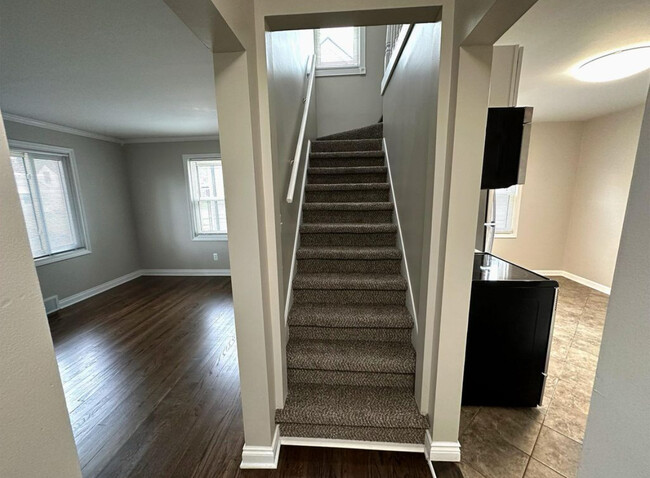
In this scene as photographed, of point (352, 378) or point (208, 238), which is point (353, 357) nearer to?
point (352, 378)

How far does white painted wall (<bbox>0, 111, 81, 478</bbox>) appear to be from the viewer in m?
0.40

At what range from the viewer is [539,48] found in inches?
82.1

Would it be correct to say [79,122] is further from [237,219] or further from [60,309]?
[237,219]

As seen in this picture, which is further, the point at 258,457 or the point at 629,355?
the point at 258,457

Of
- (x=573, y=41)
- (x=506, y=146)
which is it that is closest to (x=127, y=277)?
(x=506, y=146)

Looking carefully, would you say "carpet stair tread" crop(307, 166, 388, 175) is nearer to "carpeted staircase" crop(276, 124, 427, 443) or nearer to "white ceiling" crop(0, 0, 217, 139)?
"carpeted staircase" crop(276, 124, 427, 443)

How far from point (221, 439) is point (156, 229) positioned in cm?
427

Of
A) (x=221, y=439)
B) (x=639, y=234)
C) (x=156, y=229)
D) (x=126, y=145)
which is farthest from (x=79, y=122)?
(x=639, y=234)

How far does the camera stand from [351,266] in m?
2.28

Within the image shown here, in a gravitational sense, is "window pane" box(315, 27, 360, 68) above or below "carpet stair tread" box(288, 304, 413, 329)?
above

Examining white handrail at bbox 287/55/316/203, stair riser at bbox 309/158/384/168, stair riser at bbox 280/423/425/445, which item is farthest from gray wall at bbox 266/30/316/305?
stair riser at bbox 280/423/425/445

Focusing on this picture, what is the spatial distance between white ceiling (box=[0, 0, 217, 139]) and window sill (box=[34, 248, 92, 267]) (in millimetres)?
1697

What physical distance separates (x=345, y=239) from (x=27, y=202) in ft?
13.0

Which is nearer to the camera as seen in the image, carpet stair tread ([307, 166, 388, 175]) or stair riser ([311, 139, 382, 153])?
carpet stair tread ([307, 166, 388, 175])
